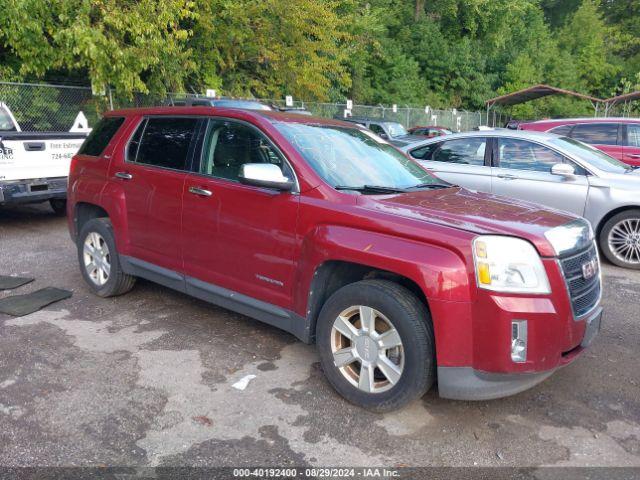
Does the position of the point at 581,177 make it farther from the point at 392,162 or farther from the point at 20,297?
the point at 20,297

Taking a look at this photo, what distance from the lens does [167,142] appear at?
501 cm

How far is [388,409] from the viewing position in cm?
350

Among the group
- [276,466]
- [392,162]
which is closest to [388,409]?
[276,466]

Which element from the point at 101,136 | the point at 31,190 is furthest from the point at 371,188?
the point at 31,190

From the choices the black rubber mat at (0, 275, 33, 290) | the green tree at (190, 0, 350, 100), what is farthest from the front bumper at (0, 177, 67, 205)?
the green tree at (190, 0, 350, 100)

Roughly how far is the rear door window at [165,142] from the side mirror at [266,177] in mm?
1039

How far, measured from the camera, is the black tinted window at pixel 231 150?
4.33 metres

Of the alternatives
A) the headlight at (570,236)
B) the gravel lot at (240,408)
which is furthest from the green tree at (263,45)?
the headlight at (570,236)

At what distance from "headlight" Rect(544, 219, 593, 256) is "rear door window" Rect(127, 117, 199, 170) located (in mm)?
2837

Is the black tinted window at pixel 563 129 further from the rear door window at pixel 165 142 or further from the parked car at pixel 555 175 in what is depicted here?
the rear door window at pixel 165 142

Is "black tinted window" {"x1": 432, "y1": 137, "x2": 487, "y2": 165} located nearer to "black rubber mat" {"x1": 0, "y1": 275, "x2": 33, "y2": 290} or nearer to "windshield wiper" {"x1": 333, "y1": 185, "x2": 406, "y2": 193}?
"windshield wiper" {"x1": 333, "y1": 185, "x2": 406, "y2": 193}

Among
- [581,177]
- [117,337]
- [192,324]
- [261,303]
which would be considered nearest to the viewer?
[261,303]

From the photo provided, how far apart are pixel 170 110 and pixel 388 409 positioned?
315cm

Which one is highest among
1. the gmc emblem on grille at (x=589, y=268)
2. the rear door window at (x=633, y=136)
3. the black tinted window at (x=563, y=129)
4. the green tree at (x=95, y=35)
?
the green tree at (x=95, y=35)
